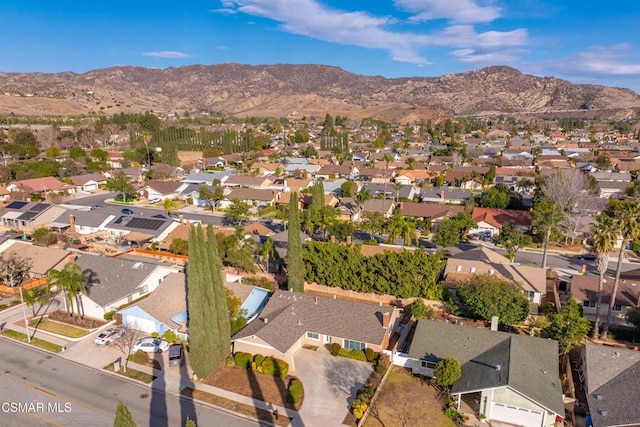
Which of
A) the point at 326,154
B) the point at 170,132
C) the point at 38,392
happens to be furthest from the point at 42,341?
the point at 170,132

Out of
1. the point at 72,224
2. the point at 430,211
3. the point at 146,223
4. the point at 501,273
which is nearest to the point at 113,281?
the point at 146,223

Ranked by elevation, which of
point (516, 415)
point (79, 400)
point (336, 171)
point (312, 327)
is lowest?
point (79, 400)

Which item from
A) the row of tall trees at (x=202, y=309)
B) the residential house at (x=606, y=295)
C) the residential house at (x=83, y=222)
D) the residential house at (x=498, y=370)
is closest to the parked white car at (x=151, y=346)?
the row of tall trees at (x=202, y=309)

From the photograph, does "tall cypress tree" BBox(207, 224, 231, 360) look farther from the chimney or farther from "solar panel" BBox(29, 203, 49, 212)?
"solar panel" BBox(29, 203, 49, 212)

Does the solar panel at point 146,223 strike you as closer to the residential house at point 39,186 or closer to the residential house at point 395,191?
the residential house at point 39,186

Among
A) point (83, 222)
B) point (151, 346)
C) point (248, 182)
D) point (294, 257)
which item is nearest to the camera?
point (151, 346)

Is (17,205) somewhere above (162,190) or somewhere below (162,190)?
below

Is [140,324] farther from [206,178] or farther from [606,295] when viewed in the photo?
[206,178]
